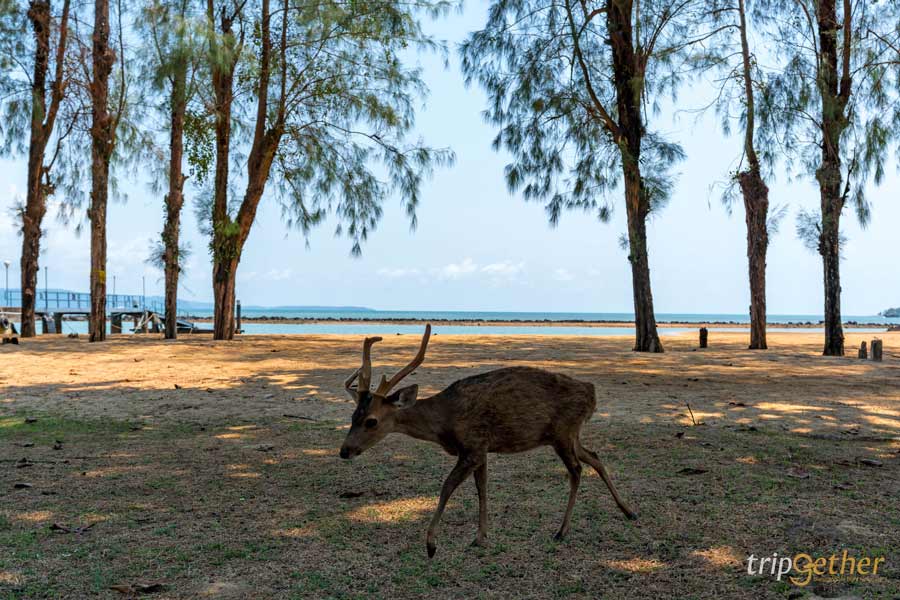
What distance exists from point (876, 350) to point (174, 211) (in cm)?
2058

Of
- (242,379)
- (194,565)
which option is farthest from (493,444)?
(242,379)

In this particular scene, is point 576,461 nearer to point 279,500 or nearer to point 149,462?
point 279,500

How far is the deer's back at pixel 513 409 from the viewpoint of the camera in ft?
13.5

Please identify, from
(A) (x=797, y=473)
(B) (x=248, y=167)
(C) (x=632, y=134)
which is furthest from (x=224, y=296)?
(A) (x=797, y=473)

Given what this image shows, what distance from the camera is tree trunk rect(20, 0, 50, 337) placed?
21.7m

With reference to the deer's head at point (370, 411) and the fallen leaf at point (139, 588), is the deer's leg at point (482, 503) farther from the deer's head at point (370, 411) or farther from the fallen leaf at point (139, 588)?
the fallen leaf at point (139, 588)

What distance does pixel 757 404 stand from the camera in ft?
30.6

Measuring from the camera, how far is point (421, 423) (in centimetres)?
412

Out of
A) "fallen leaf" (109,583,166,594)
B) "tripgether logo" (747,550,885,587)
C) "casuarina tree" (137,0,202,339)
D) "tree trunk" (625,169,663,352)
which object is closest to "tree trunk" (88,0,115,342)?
"casuarina tree" (137,0,202,339)

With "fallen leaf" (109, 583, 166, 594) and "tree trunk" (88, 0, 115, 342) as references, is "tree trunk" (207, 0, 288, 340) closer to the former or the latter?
"tree trunk" (88, 0, 115, 342)

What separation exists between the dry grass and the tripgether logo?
0.08 m

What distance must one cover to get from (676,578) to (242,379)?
9847 mm

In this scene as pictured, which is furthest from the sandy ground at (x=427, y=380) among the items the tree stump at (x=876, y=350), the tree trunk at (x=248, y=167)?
the tree trunk at (x=248, y=167)

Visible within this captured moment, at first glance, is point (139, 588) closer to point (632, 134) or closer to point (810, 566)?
point (810, 566)
